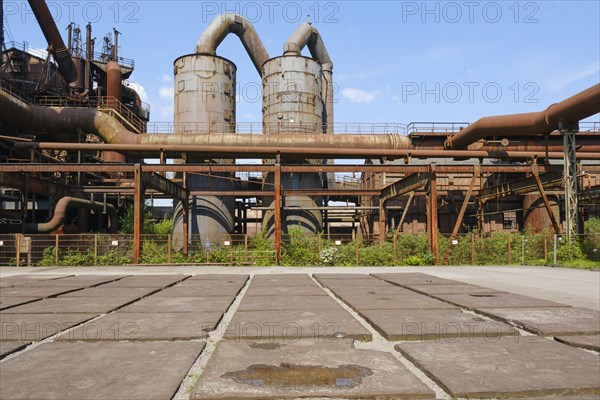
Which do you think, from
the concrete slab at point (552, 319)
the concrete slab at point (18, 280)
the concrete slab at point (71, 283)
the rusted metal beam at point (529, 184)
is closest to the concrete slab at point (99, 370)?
the concrete slab at point (552, 319)

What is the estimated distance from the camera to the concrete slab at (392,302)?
4555mm

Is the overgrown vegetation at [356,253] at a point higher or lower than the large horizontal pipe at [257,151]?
lower

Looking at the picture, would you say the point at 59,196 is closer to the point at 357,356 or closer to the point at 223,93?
the point at 223,93

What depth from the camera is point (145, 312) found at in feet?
14.3

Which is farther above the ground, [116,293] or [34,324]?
[34,324]

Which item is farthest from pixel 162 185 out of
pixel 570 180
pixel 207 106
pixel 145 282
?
pixel 570 180

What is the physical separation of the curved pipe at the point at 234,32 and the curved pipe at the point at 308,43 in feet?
8.05

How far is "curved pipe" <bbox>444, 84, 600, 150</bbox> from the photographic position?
50.6 ft

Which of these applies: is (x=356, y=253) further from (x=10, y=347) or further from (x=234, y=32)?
(x=234, y=32)

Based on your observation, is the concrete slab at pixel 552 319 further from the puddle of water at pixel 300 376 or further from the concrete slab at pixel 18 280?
the concrete slab at pixel 18 280

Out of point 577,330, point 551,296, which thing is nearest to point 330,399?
point 577,330

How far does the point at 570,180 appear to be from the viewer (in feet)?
55.2

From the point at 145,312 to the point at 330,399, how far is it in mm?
3001

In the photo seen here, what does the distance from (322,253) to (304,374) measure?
13.8m
